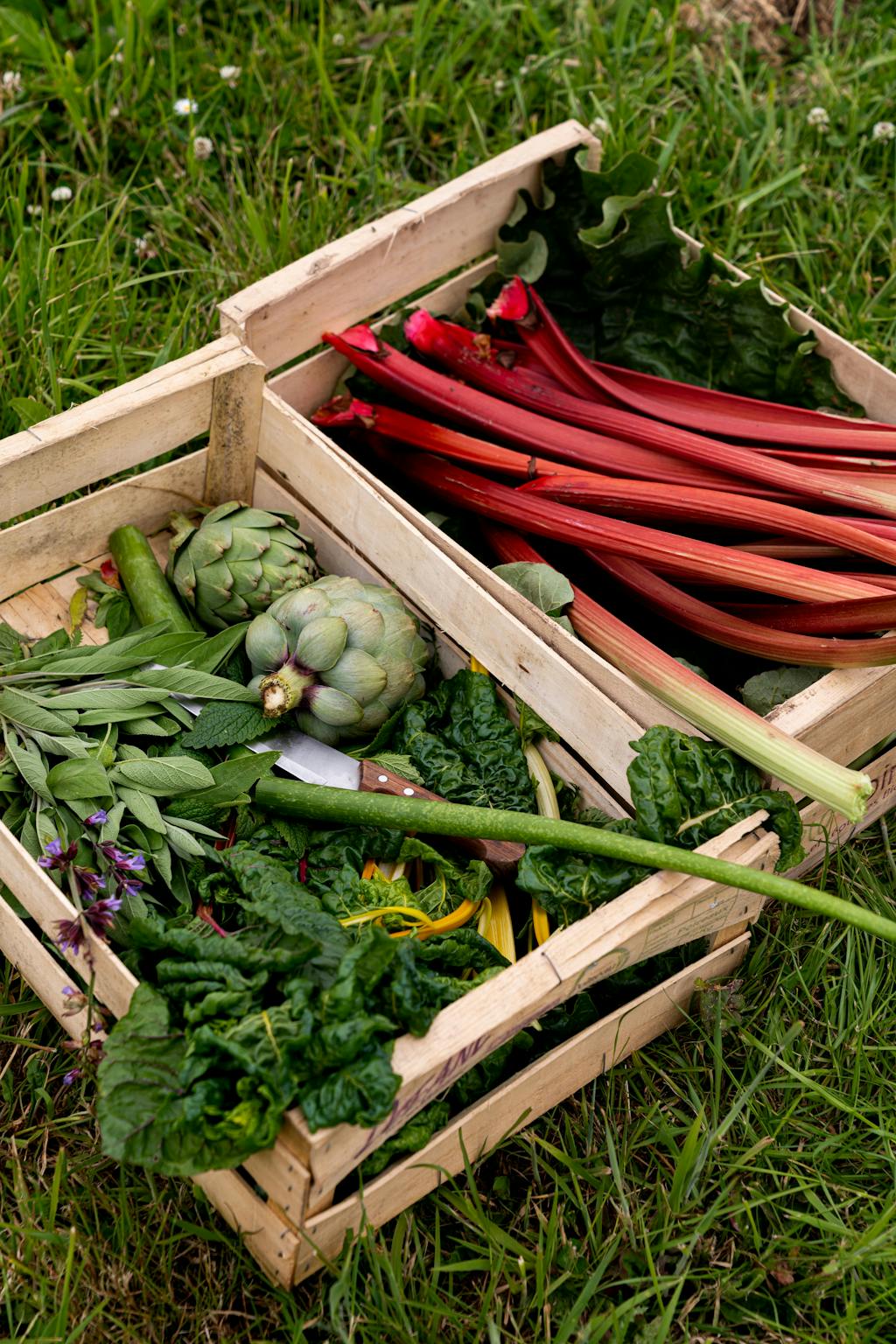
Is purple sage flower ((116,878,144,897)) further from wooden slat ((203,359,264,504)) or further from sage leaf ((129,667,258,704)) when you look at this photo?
wooden slat ((203,359,264,504))

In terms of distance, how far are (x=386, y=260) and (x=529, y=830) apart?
1.87 metres

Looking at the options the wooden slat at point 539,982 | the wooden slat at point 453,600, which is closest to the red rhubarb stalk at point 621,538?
the wooden slat at point 453,600

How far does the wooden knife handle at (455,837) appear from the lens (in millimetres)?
2955

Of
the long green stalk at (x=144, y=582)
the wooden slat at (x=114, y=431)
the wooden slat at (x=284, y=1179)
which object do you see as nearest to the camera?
the wooden slat at (x=284, y=1179)

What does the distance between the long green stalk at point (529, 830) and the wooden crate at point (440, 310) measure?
1.24ft

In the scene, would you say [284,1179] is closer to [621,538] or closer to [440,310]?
[621,538]

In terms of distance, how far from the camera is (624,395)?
142 inches

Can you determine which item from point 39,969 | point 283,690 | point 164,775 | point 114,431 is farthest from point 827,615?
point 39,969

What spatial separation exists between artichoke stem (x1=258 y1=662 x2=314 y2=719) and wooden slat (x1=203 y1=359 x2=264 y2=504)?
759mm

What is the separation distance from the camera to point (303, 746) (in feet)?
10.4

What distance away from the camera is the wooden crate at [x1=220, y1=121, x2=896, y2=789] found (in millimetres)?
3047

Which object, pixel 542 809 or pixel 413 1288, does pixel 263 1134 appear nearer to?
pixel 413 1288

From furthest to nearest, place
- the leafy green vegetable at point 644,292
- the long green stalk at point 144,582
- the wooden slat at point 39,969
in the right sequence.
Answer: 1. the leafy green vegetable at point 644,292
2. the long green stalk at point 144,582
3. the wooden slat at point 39,969

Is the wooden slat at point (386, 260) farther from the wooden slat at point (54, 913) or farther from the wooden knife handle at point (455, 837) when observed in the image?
the wooden slat at point (54, 913)
